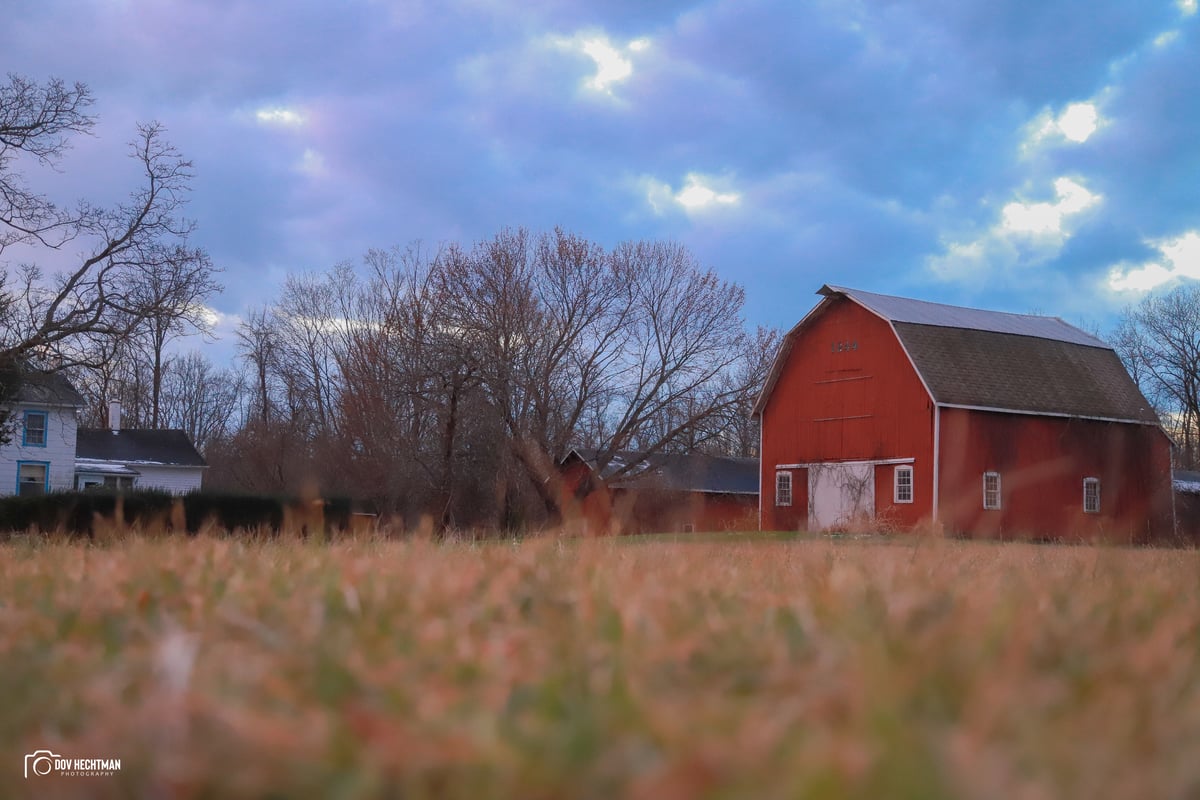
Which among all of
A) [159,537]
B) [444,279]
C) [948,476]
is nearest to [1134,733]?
[159,537]

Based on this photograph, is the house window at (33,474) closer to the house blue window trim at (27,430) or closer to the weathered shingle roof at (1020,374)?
the house blue window trim at (27,430)

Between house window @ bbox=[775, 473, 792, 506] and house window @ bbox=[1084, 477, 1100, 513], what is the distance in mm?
8714

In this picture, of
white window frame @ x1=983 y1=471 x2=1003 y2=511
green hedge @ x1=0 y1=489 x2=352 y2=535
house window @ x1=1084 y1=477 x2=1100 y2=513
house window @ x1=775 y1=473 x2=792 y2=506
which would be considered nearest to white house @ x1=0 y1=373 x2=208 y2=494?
green hedge @ x1=0 y1=489 x2=352 y2=535

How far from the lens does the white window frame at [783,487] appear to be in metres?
35.5

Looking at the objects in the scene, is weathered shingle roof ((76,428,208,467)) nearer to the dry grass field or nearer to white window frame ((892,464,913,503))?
white window frame ((892,464,913,503))

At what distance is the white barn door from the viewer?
3275 centimetres

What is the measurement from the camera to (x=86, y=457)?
2040 inches

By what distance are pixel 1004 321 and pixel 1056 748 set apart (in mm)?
36363

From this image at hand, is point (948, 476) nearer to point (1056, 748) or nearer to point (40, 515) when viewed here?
point (40, 515)

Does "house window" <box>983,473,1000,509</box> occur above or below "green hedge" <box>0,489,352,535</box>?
above

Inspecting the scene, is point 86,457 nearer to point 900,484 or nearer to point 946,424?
point 900,484

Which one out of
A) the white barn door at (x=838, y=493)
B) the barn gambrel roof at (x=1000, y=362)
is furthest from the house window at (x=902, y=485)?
the barn gambrel roof at (x=1000, y=362)

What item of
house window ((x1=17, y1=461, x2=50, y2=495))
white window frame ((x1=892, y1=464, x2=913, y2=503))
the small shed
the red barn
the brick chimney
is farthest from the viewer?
the brick chimney

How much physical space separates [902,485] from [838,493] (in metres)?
2.11
